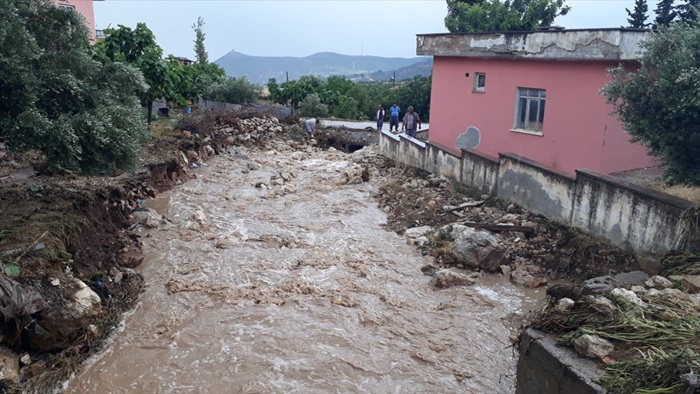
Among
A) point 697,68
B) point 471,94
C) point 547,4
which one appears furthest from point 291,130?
point 697,68

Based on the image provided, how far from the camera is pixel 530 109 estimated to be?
13891mm

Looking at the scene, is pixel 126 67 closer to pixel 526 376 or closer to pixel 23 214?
pixel 23 214

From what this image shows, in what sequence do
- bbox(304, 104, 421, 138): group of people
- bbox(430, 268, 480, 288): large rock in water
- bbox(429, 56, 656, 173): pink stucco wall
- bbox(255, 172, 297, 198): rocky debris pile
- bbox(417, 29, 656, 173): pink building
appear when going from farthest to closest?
1. bbox(304, 104, 421, 138): group of people
2. bbox(255, 172, 297, 198): rocky debris pile
3. bbox(429, 56, 656, 173): pink stucco wall
4. bbox(417, 29, 656, 173): pink building
5. bbox(430, 268, 480, 288): large rock in water

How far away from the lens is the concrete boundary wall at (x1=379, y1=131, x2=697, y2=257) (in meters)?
7.75

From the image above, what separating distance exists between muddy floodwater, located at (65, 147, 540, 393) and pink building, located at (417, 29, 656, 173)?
4689mm

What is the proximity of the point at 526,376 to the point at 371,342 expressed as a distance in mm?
2451

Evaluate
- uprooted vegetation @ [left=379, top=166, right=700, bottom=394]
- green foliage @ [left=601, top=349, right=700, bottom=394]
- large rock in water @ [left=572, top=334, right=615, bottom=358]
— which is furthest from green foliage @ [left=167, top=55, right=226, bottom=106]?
green foliage @ [left=601, top=349, right=700, bottom=394]

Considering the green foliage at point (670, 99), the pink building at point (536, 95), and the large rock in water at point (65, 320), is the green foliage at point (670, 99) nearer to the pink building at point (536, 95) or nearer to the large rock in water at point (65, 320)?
the pink building at point (536, 95)

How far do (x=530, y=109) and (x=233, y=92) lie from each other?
18.0m

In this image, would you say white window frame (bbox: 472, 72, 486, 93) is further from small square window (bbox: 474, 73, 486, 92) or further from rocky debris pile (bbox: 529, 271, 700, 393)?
rocky debris pile (bbox: 529, 271, 700, 393)

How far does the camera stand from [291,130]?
77.8 ft

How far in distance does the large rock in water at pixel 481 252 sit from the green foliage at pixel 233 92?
20.7 m

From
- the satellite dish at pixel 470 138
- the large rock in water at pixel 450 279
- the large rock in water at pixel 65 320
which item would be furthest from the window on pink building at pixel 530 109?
the large rock in water at pixel 65 320

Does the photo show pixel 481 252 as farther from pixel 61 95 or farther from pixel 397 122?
pixel 397 122
